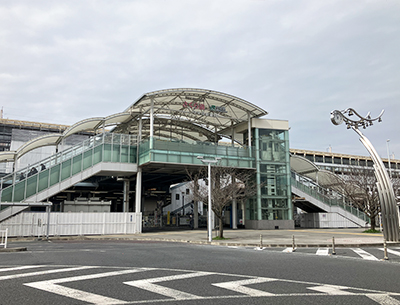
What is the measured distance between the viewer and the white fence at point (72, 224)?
2641cm

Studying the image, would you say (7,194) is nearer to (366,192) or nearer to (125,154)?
(125,154)

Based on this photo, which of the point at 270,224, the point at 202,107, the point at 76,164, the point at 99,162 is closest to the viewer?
the point at 76,164

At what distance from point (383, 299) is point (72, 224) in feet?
86.8

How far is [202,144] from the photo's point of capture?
3556 centimetres

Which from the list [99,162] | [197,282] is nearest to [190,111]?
[99,162]

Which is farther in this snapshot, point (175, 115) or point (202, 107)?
point (175, 115)

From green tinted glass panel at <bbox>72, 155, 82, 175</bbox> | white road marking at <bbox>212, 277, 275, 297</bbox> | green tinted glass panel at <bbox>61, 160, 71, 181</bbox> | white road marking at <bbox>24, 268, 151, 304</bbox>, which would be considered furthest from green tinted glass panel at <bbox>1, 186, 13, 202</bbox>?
white road marking at <bbox>212, 277, 275, 297</bbox>

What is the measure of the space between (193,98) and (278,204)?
47.9 ft

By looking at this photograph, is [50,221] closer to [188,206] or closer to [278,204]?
[278,204]

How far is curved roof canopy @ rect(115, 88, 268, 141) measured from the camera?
113 feet

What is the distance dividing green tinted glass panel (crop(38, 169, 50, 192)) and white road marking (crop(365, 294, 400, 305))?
27.9 metres

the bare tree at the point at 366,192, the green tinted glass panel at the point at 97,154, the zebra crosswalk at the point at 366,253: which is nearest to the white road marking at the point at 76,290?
the zebra crosswalk at the point at 366,253

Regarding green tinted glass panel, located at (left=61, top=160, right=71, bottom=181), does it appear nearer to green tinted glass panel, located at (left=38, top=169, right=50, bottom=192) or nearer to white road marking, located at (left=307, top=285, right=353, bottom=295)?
green tinted glass panel, located at (left=38, top=169, right=50, bottom=192)

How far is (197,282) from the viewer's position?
795cm
